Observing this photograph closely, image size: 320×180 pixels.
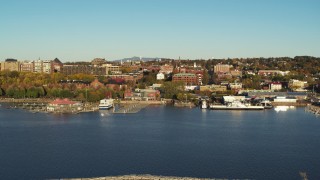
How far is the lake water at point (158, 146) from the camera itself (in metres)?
7.37

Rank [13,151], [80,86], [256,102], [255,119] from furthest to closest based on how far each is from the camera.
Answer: [80,86] < [256,102] < [255,119] < [13,151]

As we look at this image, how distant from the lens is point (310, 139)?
401 inches

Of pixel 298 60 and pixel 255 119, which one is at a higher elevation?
pixel 298 60

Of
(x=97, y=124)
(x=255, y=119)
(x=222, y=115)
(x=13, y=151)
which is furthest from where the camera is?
(x=222, y=115)

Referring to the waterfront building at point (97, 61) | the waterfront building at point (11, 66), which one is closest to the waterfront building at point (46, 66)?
the waterfront building at point (11, 66)

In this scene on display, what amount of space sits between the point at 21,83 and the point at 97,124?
11.7 meters

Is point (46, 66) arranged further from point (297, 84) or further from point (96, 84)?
point (297, 84)

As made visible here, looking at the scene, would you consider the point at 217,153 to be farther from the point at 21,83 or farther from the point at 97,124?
the point at 21,83

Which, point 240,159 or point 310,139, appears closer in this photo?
point 240,159

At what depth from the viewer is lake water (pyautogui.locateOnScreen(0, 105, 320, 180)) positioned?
7.37 metres

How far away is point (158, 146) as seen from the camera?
30.2 ft

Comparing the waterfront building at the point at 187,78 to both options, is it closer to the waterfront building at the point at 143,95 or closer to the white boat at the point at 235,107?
the waterfront building at the point at 143,95

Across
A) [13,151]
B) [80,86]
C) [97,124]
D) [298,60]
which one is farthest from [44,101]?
[298,60]

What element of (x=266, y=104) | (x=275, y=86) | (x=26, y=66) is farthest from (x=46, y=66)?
(x=266, y=104)
